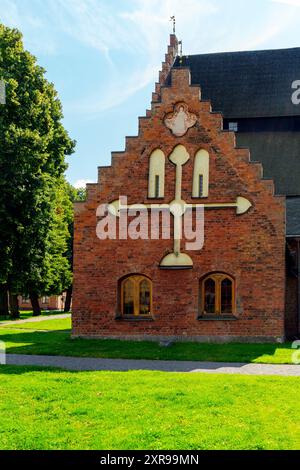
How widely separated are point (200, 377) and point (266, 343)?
6.84 m

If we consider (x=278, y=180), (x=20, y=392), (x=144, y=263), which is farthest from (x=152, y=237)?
(x=20, y=392)

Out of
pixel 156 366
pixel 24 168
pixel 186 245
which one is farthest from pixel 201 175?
pixel 24 168

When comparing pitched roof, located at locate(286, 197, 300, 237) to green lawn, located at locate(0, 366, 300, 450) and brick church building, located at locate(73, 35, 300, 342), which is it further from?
green lawn, located at locate(0, 366, 300, 450)

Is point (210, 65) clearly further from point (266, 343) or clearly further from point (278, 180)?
point (266, 343)

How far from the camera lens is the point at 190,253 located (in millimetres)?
19750

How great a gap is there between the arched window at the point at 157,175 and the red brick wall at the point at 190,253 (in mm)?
204

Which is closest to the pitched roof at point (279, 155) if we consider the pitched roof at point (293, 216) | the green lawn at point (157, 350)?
the pitched roof at point (293, 216)

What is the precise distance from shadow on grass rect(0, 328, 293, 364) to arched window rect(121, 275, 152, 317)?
1253 millimetres

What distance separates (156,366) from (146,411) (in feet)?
17.0

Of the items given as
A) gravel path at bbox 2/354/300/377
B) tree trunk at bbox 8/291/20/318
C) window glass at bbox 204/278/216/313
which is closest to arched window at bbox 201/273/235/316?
window glass at bbox 204/278/216/313

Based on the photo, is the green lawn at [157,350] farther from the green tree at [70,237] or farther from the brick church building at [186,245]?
the green tree at [70,237]

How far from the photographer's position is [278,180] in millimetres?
24812

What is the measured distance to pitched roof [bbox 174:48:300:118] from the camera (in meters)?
27.5
